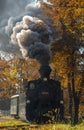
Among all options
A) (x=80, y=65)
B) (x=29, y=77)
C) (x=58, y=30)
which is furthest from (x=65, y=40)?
(x=29, y=77)

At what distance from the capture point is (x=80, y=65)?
28516mm

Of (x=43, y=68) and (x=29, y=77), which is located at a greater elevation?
(x=29, y=77)

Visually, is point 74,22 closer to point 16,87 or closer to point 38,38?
point 38,38

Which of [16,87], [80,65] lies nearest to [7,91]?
[16,87]

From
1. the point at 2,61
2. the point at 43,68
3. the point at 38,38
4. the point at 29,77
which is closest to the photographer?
the point at 43,68

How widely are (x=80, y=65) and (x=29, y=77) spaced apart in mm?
19300

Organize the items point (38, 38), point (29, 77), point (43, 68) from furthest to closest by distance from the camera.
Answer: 1. point (29, 77)
2. point (38, 38)
3. point (43, 68)

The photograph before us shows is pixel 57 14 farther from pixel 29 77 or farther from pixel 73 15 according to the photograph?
pixel 29 77

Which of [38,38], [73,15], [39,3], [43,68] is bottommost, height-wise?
[43,68]

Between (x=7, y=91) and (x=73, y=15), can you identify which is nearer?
(x=73, y=15)

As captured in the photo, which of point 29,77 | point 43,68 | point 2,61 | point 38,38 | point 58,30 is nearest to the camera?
point 43,68

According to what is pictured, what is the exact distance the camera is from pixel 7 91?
174 feet


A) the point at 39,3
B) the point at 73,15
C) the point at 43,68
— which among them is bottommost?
the point at 43,68

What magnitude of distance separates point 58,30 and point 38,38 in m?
2.79
